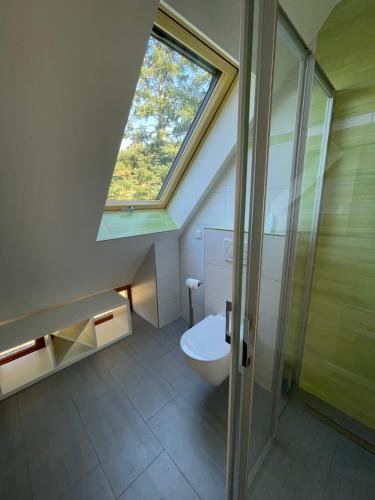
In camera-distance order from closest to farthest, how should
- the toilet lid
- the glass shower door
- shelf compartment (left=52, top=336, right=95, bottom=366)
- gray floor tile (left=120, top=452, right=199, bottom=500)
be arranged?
1. the glass shower door
2. gray floor tile (left=120, top=452, right=199, bottom=500)
3. the toilet lid
4. shelf compartment (left=52, top=336, right=95, bottom=366)

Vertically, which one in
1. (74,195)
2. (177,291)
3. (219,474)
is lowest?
(219,474)

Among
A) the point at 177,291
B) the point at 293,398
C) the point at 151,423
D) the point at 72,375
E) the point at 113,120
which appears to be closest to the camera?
the point at 113,120

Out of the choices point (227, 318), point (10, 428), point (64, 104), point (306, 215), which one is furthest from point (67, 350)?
point (306, 215)

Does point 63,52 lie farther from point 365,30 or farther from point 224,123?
point 365,30

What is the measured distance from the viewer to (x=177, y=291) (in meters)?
2.57

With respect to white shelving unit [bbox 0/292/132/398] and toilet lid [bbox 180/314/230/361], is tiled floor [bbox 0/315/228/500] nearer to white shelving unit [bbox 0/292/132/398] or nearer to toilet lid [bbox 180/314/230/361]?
white shelving unit [bbox 0/292/132/398]

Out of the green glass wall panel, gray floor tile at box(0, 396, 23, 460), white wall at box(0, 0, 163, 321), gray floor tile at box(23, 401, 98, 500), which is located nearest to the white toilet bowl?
the green glass wall panel

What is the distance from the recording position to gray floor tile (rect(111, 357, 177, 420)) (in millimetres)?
1573

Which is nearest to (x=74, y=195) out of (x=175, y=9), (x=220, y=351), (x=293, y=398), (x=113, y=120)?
(x=113, y=120)

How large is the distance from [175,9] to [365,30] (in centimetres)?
102

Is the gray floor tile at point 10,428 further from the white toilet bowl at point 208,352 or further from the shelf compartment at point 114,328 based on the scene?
the white toilet bowl at point 208,352

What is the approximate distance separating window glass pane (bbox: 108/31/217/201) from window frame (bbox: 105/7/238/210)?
0.05 metres

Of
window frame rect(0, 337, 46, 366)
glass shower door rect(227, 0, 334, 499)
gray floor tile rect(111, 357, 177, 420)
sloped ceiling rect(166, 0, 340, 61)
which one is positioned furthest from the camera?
window frame rect(0, 337, 46, 366)

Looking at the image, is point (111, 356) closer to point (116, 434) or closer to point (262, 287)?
point (116, 434)
